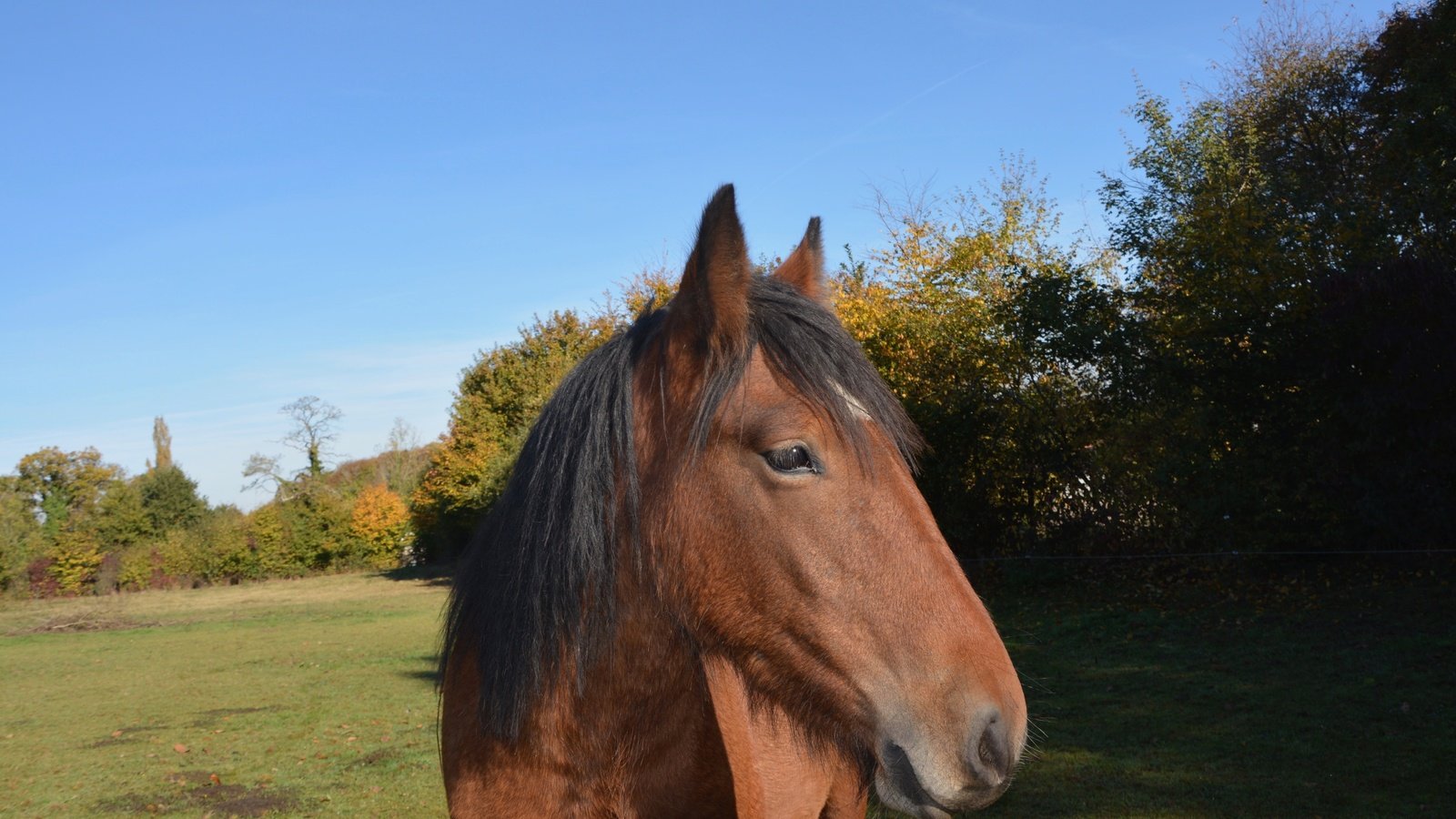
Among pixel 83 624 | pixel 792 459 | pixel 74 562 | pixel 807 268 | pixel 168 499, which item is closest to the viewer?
pixel 792 459

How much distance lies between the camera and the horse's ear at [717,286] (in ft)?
5.07

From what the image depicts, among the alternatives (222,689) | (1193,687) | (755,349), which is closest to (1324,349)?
(1193,687)

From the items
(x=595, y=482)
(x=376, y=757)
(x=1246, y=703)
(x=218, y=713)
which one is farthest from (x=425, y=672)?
(x=595, y=482)

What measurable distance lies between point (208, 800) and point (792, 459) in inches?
306

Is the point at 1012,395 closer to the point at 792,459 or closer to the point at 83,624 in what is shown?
the point at 792,459

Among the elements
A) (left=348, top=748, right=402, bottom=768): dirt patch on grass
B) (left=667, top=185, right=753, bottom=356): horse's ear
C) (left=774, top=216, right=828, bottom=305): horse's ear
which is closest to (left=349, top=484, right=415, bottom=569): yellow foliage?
(left=348, top=748, right=402, bottom=768): dirt patch on grass

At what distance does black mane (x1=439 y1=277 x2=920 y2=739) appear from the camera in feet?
5.42

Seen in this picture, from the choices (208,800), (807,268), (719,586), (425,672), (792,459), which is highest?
(807,268)

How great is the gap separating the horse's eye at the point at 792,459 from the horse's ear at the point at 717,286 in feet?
0.65

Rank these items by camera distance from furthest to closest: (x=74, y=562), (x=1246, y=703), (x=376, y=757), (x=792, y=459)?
(x=74, y=562) → (x=376, y=757) → (x=1246, y=703) → (x=792, y=459)

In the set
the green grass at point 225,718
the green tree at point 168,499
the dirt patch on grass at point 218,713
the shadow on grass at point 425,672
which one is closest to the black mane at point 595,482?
the green grass at point 225,718

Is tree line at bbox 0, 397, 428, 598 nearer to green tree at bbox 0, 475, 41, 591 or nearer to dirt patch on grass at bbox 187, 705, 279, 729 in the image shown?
green tree at bbox 0, 475, 41, 591

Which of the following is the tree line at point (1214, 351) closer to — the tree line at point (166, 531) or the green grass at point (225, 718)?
the green grass at point (225, 718)

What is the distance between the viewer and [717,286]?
1588 mm
